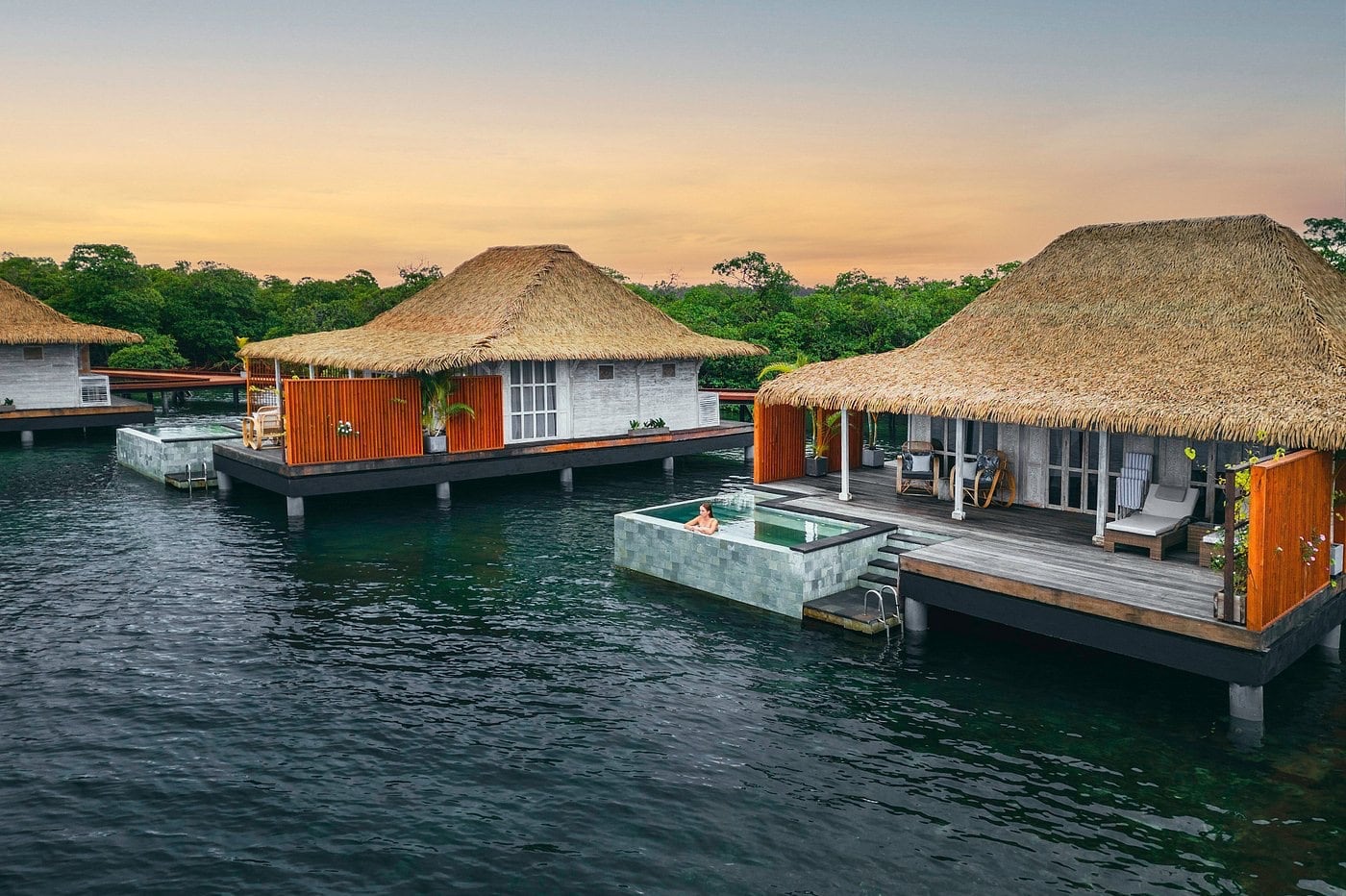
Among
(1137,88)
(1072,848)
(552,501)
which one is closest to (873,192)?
(1137,88)

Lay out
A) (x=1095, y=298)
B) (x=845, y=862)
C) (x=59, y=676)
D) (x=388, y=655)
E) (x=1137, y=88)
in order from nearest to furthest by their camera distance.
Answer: (x=845, y=862) → (x=59, y=676) → (x=388, y=655) → (x=1095, y=298) → (x=1137, y=88)

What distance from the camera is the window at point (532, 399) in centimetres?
2317

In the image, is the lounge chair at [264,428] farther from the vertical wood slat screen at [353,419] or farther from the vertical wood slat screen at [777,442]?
the vertical wood slat screen at [777,442]

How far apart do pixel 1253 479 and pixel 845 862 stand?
539cm

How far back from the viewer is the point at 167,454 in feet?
77.6

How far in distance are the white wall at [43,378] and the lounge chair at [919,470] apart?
27750mm

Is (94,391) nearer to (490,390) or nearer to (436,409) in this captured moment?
(436,409)

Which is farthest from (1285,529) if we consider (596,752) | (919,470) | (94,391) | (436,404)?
(94,391)

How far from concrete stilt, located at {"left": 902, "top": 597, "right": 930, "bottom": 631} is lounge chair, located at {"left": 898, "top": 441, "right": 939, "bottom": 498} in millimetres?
4254

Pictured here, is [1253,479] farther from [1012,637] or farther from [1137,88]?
[1137,88]

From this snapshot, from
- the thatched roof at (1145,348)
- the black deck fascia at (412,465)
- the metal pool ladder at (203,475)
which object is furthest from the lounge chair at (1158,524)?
the metal pool ladder at (203,475)

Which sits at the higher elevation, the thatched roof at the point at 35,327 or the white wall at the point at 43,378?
the thatched roof at the point at 35,327

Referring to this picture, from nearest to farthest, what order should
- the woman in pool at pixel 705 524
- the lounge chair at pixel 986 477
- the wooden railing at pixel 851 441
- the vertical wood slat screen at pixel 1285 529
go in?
the vertical wood slat screen at pixel 1285 529 < the woman in pool at pixel 705 524 < the lounge chair at pixel 986 477 < the wooden railing at pixel 851 441

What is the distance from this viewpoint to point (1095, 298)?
15.8 m
